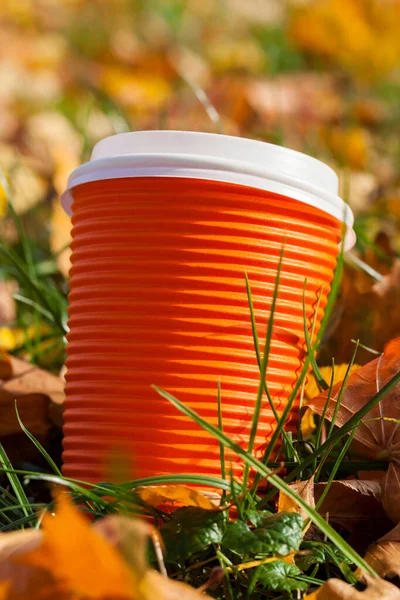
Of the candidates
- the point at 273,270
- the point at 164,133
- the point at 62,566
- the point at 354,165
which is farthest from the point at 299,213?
the point at 354,165

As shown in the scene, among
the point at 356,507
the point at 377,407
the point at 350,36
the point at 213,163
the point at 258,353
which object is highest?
the point at 350,36

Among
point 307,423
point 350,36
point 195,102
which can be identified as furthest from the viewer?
point 350,36

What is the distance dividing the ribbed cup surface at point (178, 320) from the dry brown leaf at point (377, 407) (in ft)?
0.30

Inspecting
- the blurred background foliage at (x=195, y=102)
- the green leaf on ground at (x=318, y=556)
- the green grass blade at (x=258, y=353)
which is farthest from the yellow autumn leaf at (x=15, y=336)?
the green leaf on ground at (x=318, y=556)

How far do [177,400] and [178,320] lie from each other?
0.16 metres

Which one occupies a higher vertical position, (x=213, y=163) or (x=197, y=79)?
(x=197, y=79)

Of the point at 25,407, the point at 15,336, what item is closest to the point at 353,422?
the point at 25,407

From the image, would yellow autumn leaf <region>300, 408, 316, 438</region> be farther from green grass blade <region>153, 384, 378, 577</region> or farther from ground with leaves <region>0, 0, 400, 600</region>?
green grass blade <region>153, 384, 378, 577</region>

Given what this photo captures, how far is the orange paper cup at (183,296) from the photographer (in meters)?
1.03

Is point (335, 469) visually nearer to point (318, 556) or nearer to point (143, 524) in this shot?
point (318, 556)

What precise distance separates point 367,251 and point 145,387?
931mm

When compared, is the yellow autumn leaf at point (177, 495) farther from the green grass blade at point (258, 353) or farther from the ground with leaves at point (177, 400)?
the green grass blade at point (258, 353)

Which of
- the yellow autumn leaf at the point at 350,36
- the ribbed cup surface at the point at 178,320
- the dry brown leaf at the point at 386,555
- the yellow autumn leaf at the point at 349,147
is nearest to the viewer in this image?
the dry brown leaf at the point at 386,555

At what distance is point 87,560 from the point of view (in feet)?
1.96
